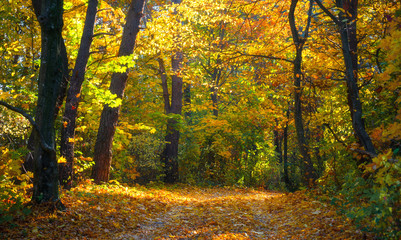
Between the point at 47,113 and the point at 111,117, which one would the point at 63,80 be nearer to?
the point at 47,113

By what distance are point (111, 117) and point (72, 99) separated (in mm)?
1824

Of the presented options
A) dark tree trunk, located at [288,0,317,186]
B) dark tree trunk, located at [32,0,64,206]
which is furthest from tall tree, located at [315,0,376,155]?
dark tree trunk, located at [32,0,64,206]

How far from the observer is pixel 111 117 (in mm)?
9086

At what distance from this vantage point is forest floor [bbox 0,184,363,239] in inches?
185

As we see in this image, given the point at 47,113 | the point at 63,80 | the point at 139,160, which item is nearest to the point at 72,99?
the point at 63,80

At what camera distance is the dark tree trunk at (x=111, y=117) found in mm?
8953

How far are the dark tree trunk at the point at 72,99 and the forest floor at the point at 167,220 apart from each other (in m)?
0.52

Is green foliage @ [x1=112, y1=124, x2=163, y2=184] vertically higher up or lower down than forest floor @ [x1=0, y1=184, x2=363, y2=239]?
higher up

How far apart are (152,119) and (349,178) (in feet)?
30.0

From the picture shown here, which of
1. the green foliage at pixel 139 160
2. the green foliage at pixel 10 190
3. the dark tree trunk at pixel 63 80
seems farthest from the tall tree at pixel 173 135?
the green foliage at pixel 10 190

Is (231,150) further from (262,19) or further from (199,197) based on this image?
(262,19)

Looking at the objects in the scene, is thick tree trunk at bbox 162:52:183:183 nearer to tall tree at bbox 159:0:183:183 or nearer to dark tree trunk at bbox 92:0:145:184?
tall tree at bbox 159:0:183:183

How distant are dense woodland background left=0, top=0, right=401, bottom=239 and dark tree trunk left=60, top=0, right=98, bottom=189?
25mm

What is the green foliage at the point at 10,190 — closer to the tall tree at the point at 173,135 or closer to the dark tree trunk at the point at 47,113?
the dark tree trunk at the point at 47,113
